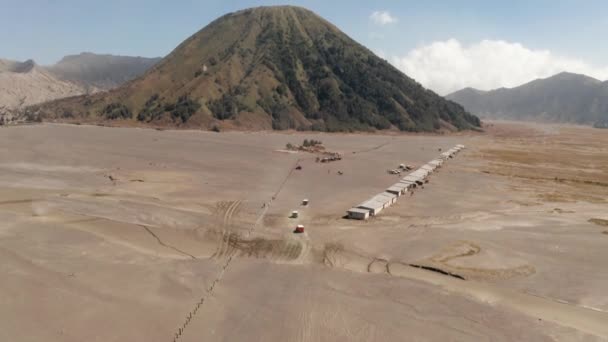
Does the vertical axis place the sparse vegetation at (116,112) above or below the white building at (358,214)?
above

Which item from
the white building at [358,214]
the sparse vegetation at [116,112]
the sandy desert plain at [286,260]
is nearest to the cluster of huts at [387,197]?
the white building at [358,214]

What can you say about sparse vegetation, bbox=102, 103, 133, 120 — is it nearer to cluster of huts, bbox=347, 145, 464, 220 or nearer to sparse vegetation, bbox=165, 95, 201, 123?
sparse vegetation, bbox=165, 95, 201, 123

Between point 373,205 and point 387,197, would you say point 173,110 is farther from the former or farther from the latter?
point 373,205

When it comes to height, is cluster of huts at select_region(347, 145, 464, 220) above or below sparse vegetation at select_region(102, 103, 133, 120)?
below

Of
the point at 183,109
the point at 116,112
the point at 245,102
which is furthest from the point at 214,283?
the point at 116,112

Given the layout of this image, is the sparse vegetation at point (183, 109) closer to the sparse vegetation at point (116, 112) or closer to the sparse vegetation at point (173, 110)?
the sparse vegetation at point (173, 110)

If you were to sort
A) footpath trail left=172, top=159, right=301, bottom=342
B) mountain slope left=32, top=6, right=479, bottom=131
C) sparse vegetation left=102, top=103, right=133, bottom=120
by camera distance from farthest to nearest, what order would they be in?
sparse vegetation left=102, top=103, right=133, bottom=120 → mountain slope left=32, top=6, right=479, bottom=131 → footpath trail left=172, top=159, right=301, bottom=342

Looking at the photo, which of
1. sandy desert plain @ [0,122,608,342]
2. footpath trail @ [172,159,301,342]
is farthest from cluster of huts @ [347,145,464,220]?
footpath trail @ [172,159,301,342]

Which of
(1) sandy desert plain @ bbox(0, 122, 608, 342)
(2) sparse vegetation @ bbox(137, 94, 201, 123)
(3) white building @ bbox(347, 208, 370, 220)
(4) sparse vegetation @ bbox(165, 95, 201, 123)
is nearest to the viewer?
(1) sandy desert plain @ bbox(0, 122, 608, 342)

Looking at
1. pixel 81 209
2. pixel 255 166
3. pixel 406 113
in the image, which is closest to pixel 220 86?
pixel 406 113
